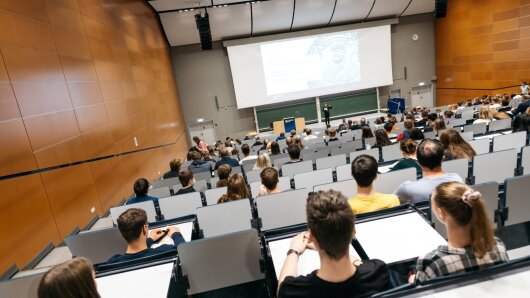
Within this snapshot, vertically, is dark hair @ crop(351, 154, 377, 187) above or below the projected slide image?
below

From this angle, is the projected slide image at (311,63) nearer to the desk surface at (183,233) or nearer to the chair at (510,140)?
the chair at (510,140)

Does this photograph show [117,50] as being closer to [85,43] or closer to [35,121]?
[85,43]

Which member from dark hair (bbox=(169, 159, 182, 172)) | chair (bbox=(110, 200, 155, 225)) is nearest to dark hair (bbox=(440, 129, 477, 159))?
chair (bbox=(110, 200, 155, 225))

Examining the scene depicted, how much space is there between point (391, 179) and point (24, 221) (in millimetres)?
3941

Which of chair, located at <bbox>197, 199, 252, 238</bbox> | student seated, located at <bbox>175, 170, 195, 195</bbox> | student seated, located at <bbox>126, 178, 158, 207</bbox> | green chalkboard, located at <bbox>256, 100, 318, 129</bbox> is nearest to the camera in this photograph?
chair, located at <bbox>197, 199, 252, 238</bbox>

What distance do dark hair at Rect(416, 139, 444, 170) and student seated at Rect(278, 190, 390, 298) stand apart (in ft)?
5.05

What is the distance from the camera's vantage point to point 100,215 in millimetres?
4984

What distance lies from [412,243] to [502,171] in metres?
2.49

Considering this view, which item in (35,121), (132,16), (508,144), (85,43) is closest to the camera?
(35,121)

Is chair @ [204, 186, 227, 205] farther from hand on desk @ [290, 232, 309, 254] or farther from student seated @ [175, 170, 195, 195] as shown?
hand on desk @ [290, 232, 309, 254]

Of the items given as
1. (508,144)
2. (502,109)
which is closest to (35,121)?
(508,144)

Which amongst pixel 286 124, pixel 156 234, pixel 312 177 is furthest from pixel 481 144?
pixel 286 124

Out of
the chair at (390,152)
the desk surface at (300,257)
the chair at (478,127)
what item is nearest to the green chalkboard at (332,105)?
the chair at (478,127)

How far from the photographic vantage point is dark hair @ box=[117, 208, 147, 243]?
204 centimetres
